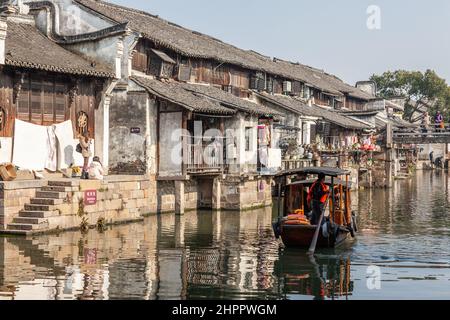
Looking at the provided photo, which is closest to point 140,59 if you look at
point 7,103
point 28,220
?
point 7,103

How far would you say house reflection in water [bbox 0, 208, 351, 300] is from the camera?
1423 cm

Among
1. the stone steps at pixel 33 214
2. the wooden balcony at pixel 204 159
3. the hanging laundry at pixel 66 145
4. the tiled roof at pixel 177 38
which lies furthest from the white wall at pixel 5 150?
the wooden balcony at pixel 204 159

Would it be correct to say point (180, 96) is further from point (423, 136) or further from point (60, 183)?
point (423, 136)

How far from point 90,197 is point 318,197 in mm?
7172

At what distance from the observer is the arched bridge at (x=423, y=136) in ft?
153

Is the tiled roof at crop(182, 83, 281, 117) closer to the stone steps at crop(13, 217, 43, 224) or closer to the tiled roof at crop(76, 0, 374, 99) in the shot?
the tiled roof at crop(76, 0, 374, 99)

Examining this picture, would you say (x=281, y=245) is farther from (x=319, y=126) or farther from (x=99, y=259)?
(x=319, y=126)

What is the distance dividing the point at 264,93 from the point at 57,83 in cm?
1885

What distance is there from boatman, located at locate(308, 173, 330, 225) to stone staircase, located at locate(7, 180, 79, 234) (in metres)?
7.20

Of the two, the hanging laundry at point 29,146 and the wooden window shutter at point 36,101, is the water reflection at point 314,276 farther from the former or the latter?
the wooden window shutter at point 36,101

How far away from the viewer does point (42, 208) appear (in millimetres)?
21219

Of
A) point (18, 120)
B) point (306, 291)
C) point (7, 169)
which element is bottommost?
point (306, 291)

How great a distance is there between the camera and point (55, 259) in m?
17.5
